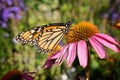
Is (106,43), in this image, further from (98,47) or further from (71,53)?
(71,53)

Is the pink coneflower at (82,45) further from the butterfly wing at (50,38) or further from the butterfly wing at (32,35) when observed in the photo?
the butterfly wing at (32,35)

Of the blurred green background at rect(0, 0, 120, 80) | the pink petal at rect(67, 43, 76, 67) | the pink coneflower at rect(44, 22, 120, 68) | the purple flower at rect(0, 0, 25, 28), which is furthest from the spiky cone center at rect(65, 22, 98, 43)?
the purple flower at rect(0, 0, 25, 28)

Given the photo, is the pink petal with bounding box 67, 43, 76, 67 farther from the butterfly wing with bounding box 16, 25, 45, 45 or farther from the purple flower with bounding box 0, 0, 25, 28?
the purple flower with bounding box 0, 0, 25, 28

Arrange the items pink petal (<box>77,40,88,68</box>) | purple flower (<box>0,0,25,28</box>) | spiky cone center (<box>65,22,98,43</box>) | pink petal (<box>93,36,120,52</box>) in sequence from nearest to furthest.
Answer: pink petal (<box>77,40,88,68</box>) < pink petal (<box>93,36,120,52</box>) < spiky cone center (<box>65,22,98,43</box>) < purple flower (<box>0,0,25,28</box>)

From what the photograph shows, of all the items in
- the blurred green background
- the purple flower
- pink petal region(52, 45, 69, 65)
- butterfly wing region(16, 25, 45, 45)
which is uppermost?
butterfly wing region(16, 25, 45, 45)

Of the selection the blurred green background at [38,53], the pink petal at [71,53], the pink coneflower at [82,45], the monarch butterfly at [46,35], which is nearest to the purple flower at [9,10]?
the blurred green background at [38,53]

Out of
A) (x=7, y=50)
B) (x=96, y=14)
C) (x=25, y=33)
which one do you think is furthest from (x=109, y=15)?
(x=25, y=33)

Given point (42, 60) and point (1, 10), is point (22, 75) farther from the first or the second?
point (1, 10)
